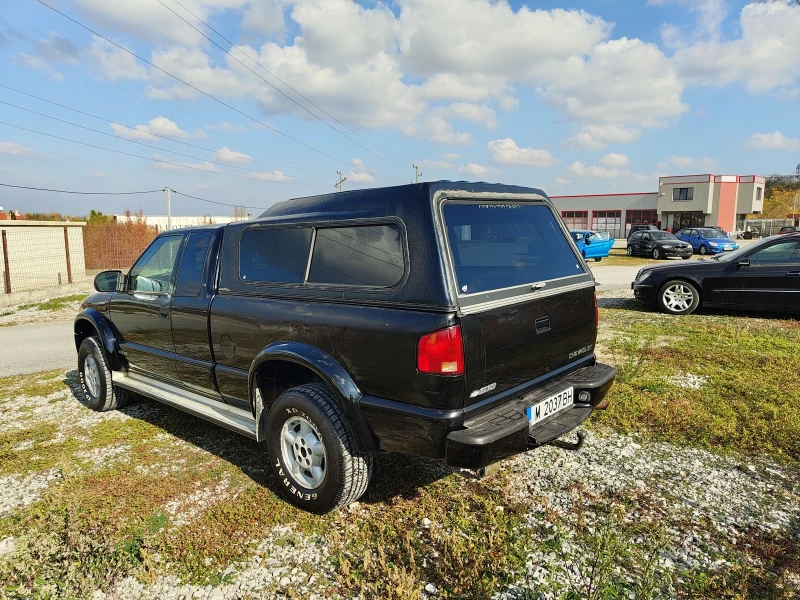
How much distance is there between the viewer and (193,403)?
4250 millimetres

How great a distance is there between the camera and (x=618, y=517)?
10.2ft

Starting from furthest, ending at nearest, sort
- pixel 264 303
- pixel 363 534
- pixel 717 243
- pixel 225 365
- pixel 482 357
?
pixel 717 243
pixel 225 365
pixel 264 303
pixel 363 534
pixel 482 357

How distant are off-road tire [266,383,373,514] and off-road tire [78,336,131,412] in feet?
9.11

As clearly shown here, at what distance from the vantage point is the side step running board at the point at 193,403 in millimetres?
3787

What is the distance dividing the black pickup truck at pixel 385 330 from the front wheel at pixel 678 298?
6.84 metres

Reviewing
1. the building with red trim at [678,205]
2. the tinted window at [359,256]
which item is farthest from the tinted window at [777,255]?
the building with red trim at [678,205]

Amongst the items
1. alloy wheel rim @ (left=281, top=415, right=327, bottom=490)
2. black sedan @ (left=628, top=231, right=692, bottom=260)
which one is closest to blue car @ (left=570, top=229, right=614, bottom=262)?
black sedan @ (left=628, top=231, right=692, bottom=260)

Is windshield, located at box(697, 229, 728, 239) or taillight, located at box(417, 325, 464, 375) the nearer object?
taillight, located at box(417, 325, 464, 375)

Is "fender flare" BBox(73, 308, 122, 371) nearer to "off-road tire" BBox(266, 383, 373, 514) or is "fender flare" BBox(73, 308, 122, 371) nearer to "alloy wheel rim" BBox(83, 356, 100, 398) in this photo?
"alloy wheel rim" BBox(83, 356, 100, 398)

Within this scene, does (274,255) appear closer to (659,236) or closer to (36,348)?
(36,348)

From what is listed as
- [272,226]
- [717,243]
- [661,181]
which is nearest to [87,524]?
[272,226]

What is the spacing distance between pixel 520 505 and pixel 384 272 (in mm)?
1719

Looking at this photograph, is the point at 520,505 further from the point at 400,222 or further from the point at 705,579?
the point at 400,222

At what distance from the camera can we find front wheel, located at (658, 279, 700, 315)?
955 centimetres
